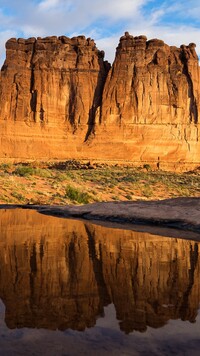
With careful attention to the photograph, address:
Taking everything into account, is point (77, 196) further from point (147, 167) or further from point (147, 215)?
point (147, 167)

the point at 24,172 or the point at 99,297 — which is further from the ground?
the point at 99,297

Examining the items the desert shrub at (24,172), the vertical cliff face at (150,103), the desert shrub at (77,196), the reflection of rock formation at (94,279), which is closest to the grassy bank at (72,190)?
the desert shrub at (77,196)

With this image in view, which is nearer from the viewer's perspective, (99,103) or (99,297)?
(99,297)

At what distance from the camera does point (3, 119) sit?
65.8 m

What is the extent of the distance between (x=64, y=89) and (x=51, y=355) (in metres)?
66.6

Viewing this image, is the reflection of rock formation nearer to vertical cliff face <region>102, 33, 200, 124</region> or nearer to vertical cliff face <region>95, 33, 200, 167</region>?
vertical cliff face <region>95, 33, 200, 167</region>

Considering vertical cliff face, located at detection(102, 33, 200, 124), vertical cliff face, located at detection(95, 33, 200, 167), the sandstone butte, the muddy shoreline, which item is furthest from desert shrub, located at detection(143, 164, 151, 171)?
the muddy shoreline

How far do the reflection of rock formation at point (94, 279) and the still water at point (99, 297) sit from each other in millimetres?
12

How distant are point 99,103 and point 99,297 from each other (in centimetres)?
6447

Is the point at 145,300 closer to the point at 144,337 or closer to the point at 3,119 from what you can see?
the point at 144,337

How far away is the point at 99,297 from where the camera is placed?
17.4 feet

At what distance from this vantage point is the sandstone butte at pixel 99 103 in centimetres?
6550

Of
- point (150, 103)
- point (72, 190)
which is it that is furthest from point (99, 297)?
Result: point (150, 103)

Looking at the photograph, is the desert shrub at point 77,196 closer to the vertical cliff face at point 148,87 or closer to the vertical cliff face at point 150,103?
the vertical cliff face at point 150,103
